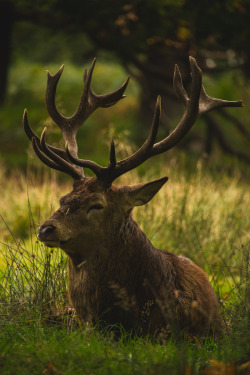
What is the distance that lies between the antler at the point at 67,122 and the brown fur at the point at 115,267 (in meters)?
0.22

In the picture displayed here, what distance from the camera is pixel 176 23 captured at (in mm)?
11562

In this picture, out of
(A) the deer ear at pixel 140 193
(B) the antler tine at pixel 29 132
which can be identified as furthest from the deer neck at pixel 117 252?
(B) the antler tine at pixel 29 132

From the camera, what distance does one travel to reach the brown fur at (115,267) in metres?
4.41

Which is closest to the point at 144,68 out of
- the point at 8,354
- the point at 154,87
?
the point at 154,87

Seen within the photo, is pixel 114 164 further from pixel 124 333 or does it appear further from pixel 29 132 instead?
pixel 124 333

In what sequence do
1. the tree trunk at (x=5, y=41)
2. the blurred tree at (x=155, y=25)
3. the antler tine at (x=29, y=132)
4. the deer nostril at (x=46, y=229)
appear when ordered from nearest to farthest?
1. the deer nostril at (x=46, y=229)
2. the antler tine at (x=29, y=132)
3. the blurred tree at (x=155, y=25)
4. the tree trunk at (x=5, y=41)

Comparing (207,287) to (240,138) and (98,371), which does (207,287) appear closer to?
(98,371)

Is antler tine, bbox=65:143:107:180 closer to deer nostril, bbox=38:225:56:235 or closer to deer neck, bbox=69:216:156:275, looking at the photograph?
deer neck, bbox=69:216:156:275

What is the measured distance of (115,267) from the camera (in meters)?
4.49

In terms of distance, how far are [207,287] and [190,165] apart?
7278 mm

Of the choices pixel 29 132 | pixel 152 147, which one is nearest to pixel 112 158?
pixel 152 147

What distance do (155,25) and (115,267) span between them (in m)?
7.39

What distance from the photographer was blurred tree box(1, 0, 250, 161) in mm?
10773

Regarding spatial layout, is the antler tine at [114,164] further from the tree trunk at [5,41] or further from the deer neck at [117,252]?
the tree trunk at [5,41]
